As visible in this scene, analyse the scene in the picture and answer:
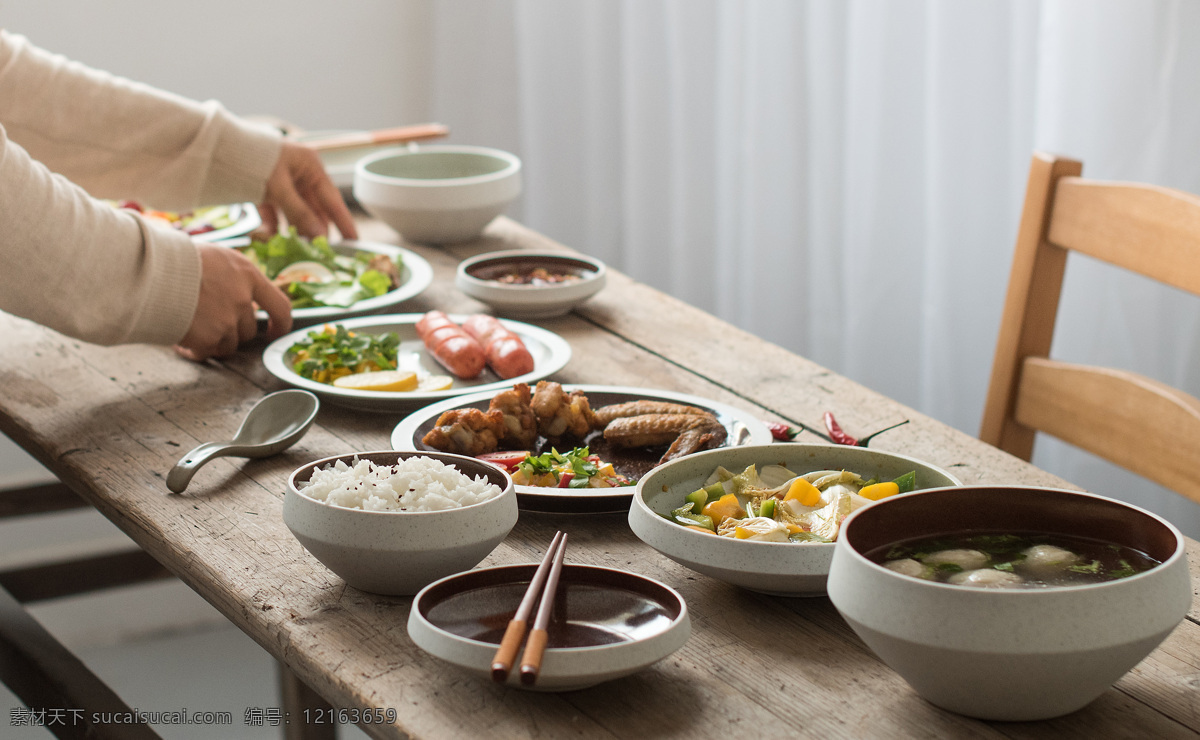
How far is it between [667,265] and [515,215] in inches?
26.3

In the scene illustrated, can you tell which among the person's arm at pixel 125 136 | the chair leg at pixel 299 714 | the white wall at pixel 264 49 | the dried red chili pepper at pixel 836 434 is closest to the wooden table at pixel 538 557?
the dried red chili pepper at pixel 836 434

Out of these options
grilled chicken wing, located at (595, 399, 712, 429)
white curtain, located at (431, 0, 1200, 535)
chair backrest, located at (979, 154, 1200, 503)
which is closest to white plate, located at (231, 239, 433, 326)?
grilled chicken wing, located at (595, 399, 712, 429)

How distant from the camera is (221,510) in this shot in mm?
1131

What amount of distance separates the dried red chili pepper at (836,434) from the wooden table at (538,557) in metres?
0.03

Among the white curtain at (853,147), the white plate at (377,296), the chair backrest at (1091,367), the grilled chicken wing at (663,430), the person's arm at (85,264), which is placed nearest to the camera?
the grilled chicken wing at (663,430)

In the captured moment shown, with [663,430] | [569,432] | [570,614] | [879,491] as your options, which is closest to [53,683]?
[569,432]

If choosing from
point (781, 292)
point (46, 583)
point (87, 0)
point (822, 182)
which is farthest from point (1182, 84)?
point (87, 0)

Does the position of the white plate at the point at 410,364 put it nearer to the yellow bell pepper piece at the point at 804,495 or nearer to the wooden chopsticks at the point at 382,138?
the yellow bell pepper piece at the point at 804,495

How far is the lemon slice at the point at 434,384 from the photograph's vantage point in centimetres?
140

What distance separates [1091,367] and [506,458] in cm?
85

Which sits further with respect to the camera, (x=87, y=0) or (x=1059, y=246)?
(x=87, y=0)

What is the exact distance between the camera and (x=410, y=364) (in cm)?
153

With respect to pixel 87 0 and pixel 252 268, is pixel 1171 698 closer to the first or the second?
pixel 252 268

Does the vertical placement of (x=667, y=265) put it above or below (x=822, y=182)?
below
